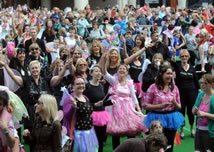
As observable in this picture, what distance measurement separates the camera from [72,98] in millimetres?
5703

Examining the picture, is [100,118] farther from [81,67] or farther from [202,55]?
[202,55]

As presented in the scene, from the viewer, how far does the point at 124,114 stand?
6914 millimetres

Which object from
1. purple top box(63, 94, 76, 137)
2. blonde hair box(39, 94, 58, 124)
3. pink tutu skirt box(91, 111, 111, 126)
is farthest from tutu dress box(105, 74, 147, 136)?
blonde hair box(39, 94, 58, 124)

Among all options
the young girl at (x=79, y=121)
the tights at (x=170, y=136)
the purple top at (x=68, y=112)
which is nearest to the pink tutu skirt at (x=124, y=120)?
the tights at (x=170, y=136)

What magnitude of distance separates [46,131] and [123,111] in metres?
2.32

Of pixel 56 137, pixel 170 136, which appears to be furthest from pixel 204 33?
pixel 56 137

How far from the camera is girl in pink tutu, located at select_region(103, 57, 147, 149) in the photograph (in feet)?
22.3

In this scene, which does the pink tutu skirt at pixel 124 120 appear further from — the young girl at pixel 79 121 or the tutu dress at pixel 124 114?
the young girl at pixel 79 121

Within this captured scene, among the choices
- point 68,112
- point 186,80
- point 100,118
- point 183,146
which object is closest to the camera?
point 68,112

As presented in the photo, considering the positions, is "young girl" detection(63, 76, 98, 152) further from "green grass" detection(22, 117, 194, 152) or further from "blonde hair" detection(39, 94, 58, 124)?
"green grass" detection(22, 117, 194, 152)

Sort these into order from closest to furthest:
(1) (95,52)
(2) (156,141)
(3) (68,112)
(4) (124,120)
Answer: (2) (156,141)
(3) (68,112)
(4) (124,120)
(1) (95,52)

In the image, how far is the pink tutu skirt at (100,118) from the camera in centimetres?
640

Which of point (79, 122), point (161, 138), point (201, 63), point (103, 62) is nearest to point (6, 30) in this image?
point (201, 63)

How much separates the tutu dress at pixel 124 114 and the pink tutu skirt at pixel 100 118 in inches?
12.4
